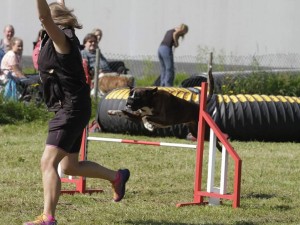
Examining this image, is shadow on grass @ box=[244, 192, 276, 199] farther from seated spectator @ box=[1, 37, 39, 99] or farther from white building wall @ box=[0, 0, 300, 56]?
white building wall @ box=[0, 0, 300, 56]

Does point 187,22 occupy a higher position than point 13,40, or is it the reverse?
point 187,22

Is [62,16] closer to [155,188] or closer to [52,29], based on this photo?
[52,29]

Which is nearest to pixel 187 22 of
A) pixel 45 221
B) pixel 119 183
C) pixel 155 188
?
pixel 155 188

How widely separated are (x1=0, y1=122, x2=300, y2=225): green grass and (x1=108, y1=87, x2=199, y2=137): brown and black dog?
1.83 feet

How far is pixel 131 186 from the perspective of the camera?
8.77 m

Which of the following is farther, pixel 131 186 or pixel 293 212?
pixel 131 186

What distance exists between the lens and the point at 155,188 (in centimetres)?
870

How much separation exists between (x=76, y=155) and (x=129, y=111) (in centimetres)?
271

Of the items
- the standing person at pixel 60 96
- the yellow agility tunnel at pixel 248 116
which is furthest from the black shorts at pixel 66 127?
the yellow agility tunnel at pixel 248 116

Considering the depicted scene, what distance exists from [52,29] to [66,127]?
2.45 feet

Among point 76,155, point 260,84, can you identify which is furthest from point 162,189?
point 260,84

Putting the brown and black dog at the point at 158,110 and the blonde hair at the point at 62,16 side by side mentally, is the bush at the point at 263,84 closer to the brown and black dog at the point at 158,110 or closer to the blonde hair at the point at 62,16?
the brown and black dog at the point at 158,110

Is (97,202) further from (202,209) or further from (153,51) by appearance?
(153,51)

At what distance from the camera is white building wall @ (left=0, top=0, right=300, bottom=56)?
2219 cm
